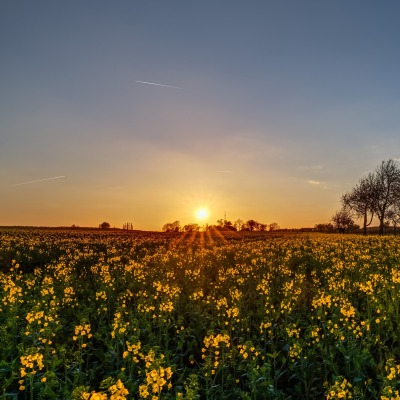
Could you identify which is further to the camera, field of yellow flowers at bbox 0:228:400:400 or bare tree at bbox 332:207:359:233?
bare tree at bbox 332:207:359:233

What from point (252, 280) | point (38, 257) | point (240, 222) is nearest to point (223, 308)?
point (252, 280)

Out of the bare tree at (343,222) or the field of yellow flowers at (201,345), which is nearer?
the field of yellow flowers at (201,345)

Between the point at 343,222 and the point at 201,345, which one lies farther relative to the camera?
the point at 343,222

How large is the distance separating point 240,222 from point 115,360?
173089 millimetres

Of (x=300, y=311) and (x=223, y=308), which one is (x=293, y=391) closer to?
(x=223, y=308)

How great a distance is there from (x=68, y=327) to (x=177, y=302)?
121 inches

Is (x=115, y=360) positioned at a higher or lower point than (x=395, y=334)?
lower

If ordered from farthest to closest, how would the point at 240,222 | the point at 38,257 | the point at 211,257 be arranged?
the point at 240,222, the point at 38,257, the point at 211,257

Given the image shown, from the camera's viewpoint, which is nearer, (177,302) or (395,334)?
(395,334)

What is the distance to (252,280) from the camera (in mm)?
15484

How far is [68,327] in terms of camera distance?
9984 mm

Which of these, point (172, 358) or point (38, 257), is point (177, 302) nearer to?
point (172, 358)

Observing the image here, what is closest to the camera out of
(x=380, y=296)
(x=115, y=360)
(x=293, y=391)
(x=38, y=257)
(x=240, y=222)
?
(x=293, y=391)

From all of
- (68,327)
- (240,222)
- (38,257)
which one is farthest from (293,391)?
(240,222)
